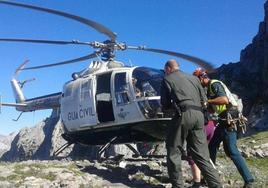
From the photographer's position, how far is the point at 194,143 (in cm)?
696

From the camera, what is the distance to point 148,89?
11.6 m

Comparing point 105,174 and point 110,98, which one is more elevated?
point 110,98

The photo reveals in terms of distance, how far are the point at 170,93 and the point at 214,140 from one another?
1676 mm

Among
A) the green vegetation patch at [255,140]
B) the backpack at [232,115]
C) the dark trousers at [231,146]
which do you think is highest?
the backpack at [232,115]

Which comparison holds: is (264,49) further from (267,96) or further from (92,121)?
(92,121)

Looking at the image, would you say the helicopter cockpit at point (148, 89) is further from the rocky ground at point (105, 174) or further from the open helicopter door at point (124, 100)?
the rocky ground at point (105, 174)

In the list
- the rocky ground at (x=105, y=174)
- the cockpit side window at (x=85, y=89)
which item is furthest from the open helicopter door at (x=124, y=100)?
the rocky ground at (x=105, y=174)

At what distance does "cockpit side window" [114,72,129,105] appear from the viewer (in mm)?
11906

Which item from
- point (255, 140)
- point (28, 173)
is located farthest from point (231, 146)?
point (255, 140)

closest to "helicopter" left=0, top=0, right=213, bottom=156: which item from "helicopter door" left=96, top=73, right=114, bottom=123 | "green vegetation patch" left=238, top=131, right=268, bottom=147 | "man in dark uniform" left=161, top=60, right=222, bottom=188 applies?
"helicopter door" left=96, top=73, right=114, bottom=123

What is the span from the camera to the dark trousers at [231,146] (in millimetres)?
7422

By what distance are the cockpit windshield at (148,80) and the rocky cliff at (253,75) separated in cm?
1622

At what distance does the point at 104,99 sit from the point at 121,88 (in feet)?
2.82

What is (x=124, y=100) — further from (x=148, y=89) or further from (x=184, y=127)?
(x=184, y=127)
